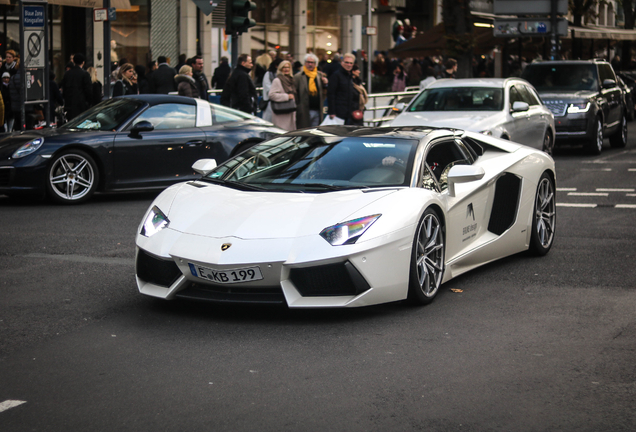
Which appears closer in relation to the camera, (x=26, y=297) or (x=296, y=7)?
(x=26, y=297)

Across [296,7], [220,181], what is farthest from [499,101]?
[296,7]

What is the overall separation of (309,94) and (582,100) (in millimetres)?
5654

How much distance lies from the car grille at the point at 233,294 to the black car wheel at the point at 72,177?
19.8 feet

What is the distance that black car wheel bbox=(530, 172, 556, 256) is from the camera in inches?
309

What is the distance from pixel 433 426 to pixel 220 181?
10.4ft

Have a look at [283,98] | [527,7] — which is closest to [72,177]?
[283,98]

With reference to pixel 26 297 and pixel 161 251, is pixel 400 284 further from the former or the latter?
pixel 26 297

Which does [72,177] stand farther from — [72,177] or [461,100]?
[461,100]

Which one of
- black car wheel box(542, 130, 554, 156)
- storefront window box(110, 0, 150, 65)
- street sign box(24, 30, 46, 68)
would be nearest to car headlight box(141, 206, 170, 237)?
street sign box(24, 30, 46, 68)

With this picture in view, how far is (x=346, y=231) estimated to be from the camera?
5.63m

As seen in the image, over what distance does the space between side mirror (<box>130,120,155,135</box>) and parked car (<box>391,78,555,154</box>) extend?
4153mm

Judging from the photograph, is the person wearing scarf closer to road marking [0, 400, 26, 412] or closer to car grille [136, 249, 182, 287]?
car grille [136, 249, 182, 287]

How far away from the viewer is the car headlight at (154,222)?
19.8 ft

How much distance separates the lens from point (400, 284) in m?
5.84
